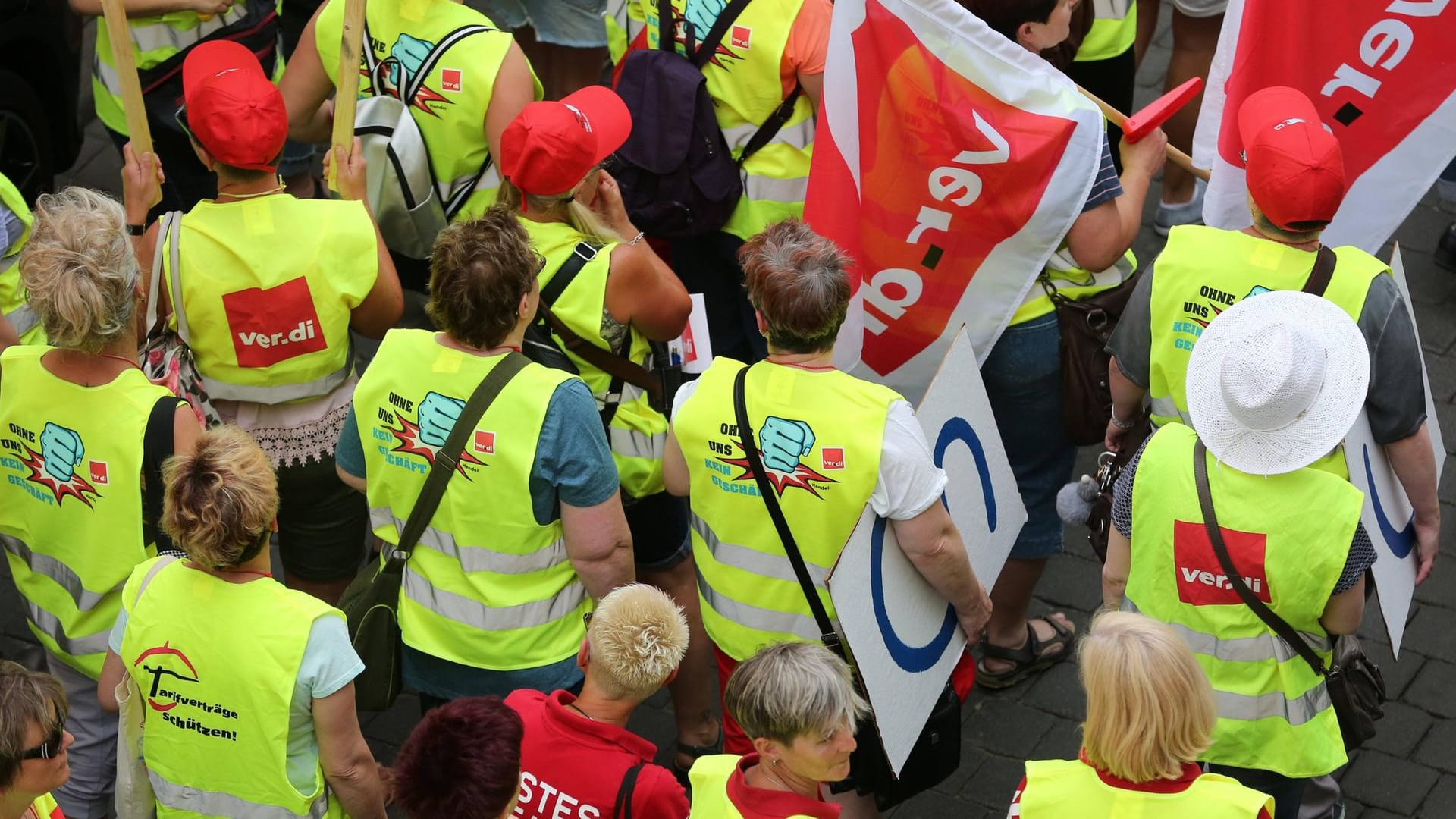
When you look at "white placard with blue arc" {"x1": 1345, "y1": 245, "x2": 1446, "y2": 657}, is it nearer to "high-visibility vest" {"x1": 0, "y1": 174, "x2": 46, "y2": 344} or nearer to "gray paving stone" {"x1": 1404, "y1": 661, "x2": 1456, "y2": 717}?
"gray paving stone" {"x1": 1404, "y1": 661, "x2": 1456, "y2": 717}

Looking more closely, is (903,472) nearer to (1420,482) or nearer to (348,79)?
(1420,482)

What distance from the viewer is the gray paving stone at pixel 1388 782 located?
4586 mm

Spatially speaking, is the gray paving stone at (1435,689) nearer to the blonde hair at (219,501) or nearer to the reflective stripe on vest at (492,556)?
the reflective stripe on vest at (492,556)

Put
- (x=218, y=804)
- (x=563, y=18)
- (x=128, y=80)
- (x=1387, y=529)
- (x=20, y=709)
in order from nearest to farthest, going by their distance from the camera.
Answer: (x=20, y=709) < (x=218, y=804) < (x=1387, y=529) < (x=128, y=80) < (x=563, y=18)

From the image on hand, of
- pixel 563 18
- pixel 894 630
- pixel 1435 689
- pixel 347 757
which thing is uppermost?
pixel 894 630

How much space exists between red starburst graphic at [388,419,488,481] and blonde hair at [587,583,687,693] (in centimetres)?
56

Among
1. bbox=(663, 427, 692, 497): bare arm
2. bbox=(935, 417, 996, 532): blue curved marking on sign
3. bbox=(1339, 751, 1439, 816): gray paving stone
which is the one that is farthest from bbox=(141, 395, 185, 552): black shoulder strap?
bbox=(1339, 751, 1439, 816): gray paving stone

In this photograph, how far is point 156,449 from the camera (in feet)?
12.1

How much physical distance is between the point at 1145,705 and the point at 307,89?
134 inches

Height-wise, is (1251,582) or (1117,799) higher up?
(1251,582)

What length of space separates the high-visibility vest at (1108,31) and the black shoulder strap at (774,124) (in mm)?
1406

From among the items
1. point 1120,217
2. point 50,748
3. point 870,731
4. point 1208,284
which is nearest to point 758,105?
point 1120,217

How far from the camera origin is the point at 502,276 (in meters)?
3.68

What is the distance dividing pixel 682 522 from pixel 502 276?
1.30 meters
